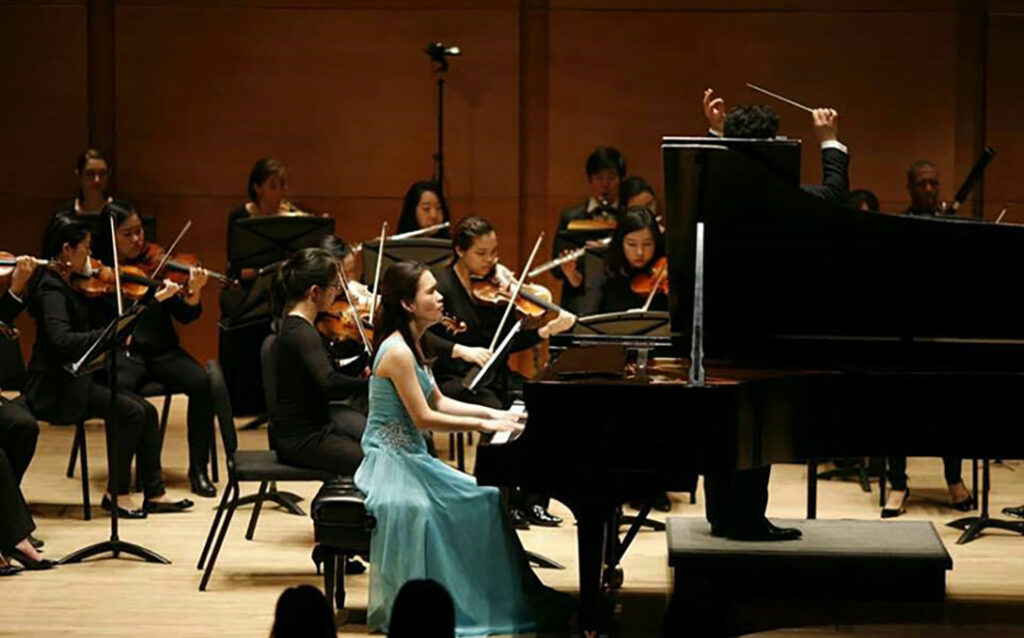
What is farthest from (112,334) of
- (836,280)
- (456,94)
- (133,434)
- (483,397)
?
(456,94)

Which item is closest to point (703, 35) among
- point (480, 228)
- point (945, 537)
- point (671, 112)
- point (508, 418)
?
point (671, 112)

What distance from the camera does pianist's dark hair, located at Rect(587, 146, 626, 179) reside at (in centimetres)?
784

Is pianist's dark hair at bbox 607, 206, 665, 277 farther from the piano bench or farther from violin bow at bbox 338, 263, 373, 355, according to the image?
the piano bench

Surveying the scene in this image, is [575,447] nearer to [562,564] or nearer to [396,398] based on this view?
[396,398]

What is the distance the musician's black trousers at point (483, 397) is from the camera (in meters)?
6.06

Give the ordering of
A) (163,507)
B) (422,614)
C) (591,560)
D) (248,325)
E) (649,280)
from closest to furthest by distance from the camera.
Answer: (422,614), (591,560), (163,507), (649,280), (248,325)

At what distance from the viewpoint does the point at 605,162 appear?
7836 mm

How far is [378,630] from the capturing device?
4.58 meters

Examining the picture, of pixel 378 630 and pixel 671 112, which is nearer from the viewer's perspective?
pixel 378 630

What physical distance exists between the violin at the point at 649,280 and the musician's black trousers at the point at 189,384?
182 centimetres

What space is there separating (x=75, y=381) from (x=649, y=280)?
232 cm

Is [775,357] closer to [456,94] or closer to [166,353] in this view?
[166,353]

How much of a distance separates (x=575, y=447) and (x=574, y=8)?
5.14 metres

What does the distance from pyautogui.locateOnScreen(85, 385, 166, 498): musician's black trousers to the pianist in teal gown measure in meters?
1.72
